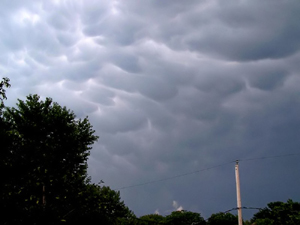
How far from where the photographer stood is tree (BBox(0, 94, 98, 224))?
39.5 m

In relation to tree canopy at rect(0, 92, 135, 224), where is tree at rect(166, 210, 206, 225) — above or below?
above

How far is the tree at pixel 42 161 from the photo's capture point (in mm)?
39531

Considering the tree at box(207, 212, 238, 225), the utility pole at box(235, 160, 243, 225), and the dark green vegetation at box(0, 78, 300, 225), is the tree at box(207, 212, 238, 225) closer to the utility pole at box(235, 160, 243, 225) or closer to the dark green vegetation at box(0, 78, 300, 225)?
the dark green vegetation at box(0, 78, 300, 225)

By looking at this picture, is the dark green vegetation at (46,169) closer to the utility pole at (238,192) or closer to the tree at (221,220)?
the utility pole at (238,192)

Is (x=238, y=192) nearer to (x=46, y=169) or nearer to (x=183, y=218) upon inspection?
(x=46, y=169)

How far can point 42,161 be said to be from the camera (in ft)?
137

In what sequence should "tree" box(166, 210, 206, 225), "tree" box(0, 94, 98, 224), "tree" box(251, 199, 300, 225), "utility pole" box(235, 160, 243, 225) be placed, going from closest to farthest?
1. "utility pole" box(235, 160, 243, 225)
2. "tree" box(0, 94, 98, 224)
3. "tree" box(251, 199, 300, 225)
4. "tree" box(166, 210, 206, 225)

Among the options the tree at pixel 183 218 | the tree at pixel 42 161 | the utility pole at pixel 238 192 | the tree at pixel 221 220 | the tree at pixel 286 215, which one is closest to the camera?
the utility pole at pixel 238 192

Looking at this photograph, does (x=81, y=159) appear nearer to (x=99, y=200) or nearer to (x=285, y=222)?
(x=99, y=200)

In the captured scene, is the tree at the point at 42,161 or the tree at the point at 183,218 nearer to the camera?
the tree at the point at 42,161

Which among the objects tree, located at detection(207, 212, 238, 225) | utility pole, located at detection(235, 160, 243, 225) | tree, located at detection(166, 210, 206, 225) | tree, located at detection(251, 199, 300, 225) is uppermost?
tree, located at detection(166, 210, 206, 225)

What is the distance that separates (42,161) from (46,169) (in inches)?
44.7

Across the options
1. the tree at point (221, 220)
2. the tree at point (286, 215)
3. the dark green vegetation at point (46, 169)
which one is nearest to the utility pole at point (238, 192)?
the dark green vegetation at point (46, 169)

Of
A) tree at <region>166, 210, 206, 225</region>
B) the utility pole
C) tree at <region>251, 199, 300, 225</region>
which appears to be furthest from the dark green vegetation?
tree at <region>166, 210, 206, 225</region>
